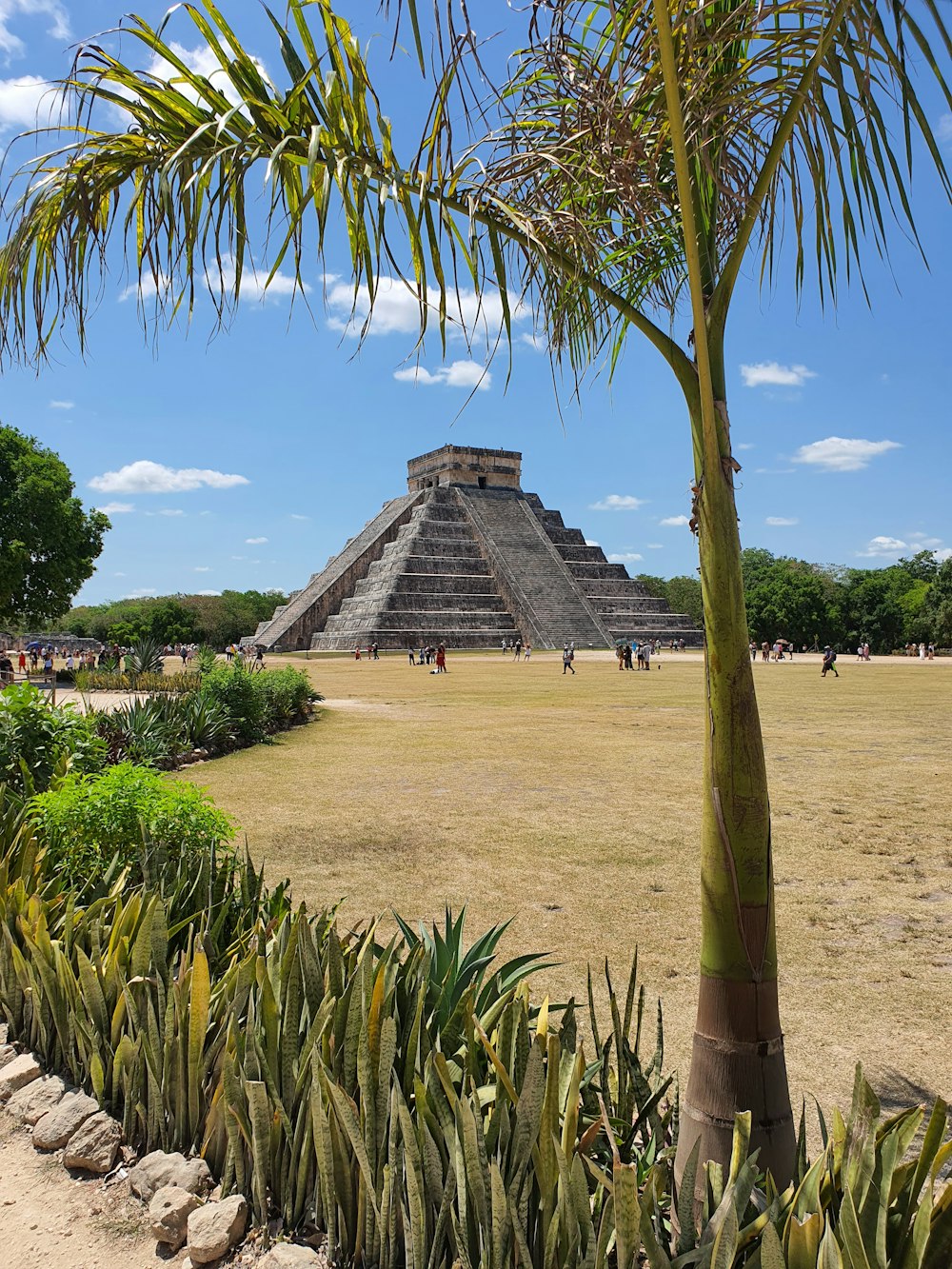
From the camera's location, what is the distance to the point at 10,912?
3.36 metres

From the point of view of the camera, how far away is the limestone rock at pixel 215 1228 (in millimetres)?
2076

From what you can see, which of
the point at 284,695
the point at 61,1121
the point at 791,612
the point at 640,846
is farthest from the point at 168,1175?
the point at 791,612

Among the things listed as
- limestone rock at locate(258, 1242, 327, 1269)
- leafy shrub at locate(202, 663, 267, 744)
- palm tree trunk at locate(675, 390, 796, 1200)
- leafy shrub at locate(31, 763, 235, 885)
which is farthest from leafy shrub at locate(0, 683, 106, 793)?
leafy shrub at locate(202, 663, 267, 744)

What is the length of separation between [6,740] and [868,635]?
62.0 meters

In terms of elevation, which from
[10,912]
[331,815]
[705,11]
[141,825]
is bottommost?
[331,815]

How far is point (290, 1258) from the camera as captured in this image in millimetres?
1999

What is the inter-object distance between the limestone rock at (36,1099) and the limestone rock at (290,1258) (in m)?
1.06

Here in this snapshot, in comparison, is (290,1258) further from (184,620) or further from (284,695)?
(184,620)

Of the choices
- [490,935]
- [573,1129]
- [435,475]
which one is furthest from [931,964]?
[435,475]

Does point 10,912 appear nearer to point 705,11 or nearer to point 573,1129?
point 573,1129

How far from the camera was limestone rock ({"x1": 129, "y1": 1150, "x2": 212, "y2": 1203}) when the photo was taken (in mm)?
2311

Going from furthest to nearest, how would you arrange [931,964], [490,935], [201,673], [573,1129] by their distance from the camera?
[201,673] < [931,964] < [490,935] < [573,1129]

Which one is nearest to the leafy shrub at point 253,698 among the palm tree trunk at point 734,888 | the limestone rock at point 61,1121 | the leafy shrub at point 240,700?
the leafy shrub at point 240,700

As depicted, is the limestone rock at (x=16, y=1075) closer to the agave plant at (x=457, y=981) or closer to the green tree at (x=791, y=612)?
the agave plant at (x=457, y=981)
